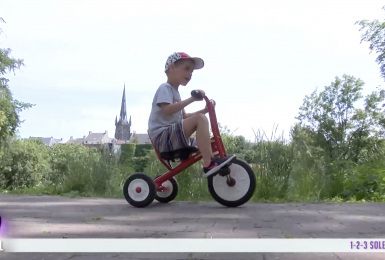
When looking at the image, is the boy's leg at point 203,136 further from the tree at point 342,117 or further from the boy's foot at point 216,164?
the tree at point 342,117

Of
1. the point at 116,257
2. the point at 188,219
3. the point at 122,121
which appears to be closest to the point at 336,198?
the point at 188,219

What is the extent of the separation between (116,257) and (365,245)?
114 cm

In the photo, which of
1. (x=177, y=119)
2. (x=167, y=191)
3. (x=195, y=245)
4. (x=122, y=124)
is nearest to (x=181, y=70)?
(x=177, y=119)

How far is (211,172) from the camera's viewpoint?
3.85 meters

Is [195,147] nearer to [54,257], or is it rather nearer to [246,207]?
[246,207]

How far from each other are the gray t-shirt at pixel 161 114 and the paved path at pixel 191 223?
68cm

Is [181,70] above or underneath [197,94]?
above

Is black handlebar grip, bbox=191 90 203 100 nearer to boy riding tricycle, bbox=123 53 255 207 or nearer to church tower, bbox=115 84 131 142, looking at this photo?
boy riding tricycle, bbox=123 53 255 207

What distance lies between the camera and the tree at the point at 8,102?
89.4 feet

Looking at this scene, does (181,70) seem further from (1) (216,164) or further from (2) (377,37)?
(2) (377,37)

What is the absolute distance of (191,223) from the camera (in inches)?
118

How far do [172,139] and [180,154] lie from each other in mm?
185

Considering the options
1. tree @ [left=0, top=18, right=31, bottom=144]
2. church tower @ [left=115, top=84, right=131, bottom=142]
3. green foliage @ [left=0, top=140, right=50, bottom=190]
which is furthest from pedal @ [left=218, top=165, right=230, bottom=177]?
church tower @ [left=115, top=84, right=131, bottom=142]

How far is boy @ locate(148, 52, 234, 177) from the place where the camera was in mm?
3916
